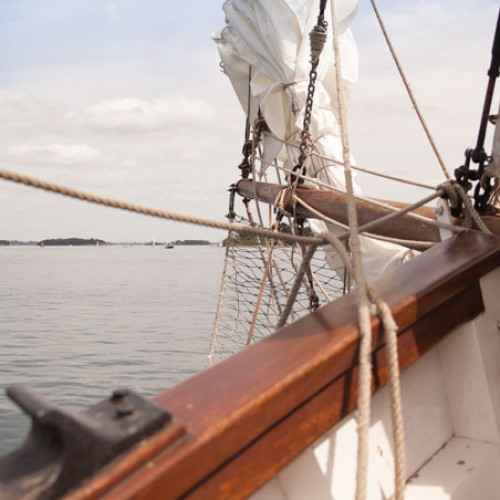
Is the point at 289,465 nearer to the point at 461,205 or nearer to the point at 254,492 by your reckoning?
the point at 254,492

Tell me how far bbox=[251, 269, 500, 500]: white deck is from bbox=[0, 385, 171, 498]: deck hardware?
32 cm

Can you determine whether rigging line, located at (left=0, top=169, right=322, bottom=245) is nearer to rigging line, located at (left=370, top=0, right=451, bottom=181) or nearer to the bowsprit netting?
rigging line, located at (left=370, top=0, right=451, bottom=181)

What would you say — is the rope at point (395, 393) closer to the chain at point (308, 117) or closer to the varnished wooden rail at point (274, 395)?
the varnished wooden rail at point (274, 395)

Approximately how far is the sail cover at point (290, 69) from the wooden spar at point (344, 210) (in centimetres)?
28

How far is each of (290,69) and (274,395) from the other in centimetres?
399

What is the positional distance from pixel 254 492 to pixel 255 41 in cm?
450

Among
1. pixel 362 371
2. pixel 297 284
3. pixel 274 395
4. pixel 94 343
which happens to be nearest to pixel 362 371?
pixel 362 371

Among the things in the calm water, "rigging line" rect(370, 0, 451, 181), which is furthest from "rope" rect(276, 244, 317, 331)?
the calm water

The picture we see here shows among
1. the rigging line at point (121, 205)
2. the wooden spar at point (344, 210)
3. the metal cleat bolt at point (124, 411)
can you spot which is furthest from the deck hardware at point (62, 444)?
the wooden spar at point (344, 210)

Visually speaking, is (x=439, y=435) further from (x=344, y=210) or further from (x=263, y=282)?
(x=263, y=282)

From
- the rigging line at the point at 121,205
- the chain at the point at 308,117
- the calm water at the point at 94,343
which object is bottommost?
the calm water at the point at 94,343

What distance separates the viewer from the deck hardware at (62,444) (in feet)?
2.27

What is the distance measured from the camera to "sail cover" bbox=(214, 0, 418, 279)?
14.1 ft

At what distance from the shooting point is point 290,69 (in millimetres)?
4531
